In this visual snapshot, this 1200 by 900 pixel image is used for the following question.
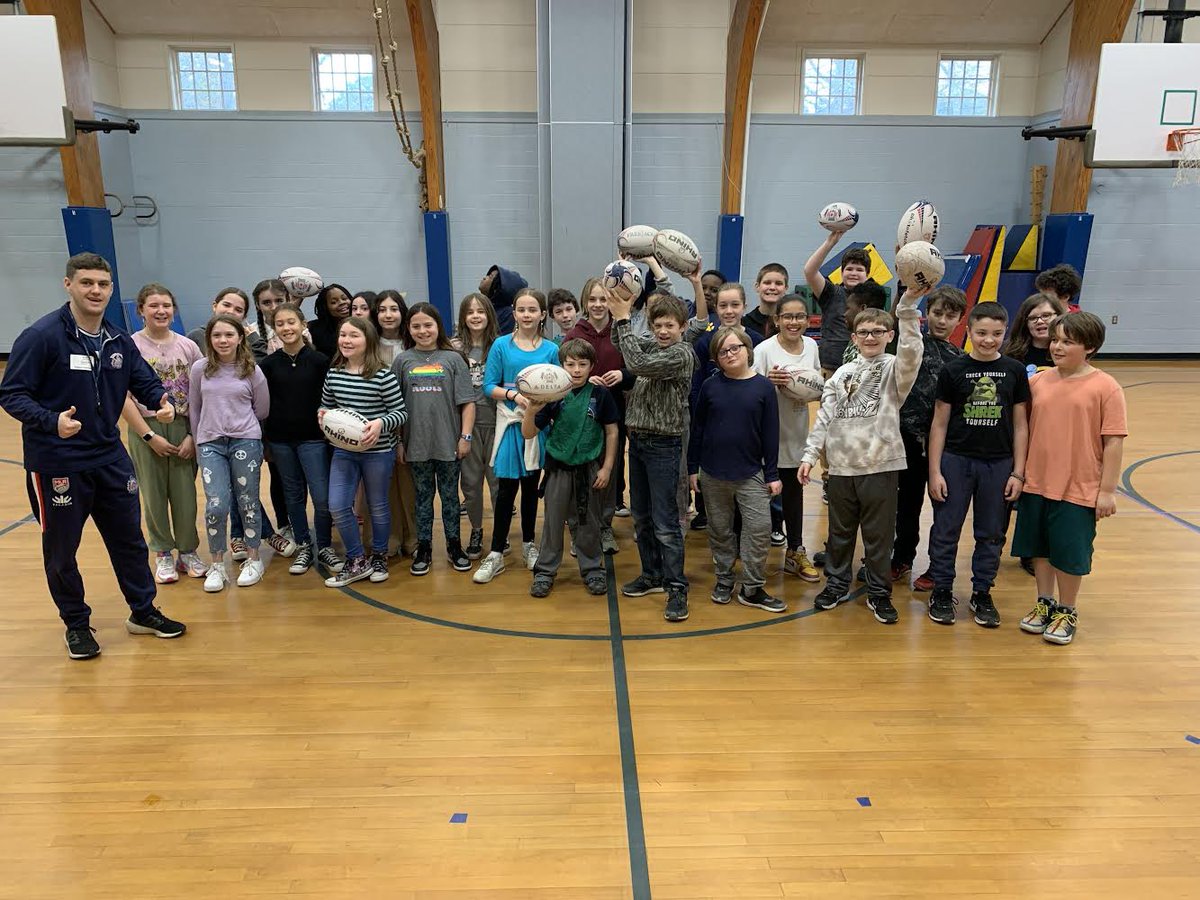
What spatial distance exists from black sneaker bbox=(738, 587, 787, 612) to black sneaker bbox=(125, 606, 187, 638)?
2.47 meters

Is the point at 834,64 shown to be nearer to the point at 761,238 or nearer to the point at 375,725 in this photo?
the point at 761,238

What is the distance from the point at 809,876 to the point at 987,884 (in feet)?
1.49

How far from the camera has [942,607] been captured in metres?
3.60

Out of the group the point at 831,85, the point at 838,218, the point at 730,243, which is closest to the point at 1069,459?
the point at 838,218

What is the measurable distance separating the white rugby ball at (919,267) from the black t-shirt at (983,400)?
A: 15.4 inches

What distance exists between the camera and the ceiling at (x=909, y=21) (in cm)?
1016

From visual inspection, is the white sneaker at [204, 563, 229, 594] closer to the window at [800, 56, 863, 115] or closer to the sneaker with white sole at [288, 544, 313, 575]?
the sneaker with white sole at [288, 544, 313, 575]

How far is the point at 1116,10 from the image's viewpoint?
8.54 metres

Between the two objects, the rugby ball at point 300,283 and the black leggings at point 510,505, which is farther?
the rugby ball at point 300,283

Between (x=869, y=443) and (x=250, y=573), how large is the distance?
3.00 m

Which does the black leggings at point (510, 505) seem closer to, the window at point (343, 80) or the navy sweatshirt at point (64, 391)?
the navy sweatshirt at point (64, 391)

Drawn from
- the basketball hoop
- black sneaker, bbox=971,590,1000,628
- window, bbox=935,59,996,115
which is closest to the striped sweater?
black sneaker, bbox=971,590,1000,628

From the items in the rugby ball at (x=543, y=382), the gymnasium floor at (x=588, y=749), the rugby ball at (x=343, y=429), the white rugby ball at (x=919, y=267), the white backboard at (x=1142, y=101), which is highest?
the white backboard at (x=1142, y=101)

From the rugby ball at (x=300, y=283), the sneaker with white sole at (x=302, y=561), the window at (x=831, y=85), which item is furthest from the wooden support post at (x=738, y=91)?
the sneaker with white sole at (x=302, y=561)
